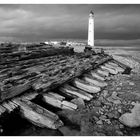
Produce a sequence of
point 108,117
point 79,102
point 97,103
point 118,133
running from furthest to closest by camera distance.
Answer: point 97,103 < point 79,102 < point 108,117 < point 118,133

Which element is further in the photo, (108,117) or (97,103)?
(97,103)

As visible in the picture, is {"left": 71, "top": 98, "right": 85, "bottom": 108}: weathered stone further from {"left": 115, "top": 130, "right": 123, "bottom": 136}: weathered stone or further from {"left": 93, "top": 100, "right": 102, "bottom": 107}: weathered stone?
{"left": 115, "top": 130, "right": 123, "bottom": 136}: weathered stone

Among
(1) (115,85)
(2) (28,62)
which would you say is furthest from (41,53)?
(1) (115,85)

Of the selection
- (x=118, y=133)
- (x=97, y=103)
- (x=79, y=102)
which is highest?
(x=79, y=102)

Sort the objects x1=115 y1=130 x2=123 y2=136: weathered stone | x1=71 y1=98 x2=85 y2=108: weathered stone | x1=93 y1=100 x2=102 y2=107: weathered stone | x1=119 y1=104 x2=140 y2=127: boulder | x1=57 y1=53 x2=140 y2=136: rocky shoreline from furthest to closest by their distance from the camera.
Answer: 1. x1=93 y1=100 x2=102 y2=107: weathered stone
2. x1=71 y1=98 x2=85 y2=108: weathered stone
3. x1=119 y1=104 x2=140 y2=127: boulder
4. x1=57 y1=53 x2=140 y2=136: rocky shoreline
5. x1=115 y1=130 x2=123 y2=136: weathered stone

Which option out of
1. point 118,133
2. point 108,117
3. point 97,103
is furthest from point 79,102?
point 118,133

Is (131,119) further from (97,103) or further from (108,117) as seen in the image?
(97,103)

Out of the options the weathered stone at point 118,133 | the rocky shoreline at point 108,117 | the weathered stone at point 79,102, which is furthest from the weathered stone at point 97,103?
the weathered stone at point 118,133

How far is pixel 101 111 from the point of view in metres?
6.59

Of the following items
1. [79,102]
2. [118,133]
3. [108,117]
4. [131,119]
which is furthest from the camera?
[79,102]

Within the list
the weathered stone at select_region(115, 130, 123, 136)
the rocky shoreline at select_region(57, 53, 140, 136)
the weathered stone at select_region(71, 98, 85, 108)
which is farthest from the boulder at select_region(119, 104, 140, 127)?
the weathered stone at select_region(71, 98, 85, 108)

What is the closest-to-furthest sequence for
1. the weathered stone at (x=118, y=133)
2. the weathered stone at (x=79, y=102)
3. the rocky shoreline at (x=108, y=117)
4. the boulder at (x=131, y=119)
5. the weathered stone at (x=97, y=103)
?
the weathered stone at (x=118, y=133) < the rocky shoreline at (x=108, y=117) < the boulder at (x=131, y=119) < the weathered stone at (x=79, y=102) < the weathered stone at (x=97, y=103)

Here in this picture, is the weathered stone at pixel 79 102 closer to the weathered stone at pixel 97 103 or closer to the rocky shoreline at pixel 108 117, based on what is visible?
the rocky shoreline at pixel 108 117

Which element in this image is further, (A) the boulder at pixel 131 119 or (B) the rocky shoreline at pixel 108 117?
(A) the boulder at pixel 131 119
